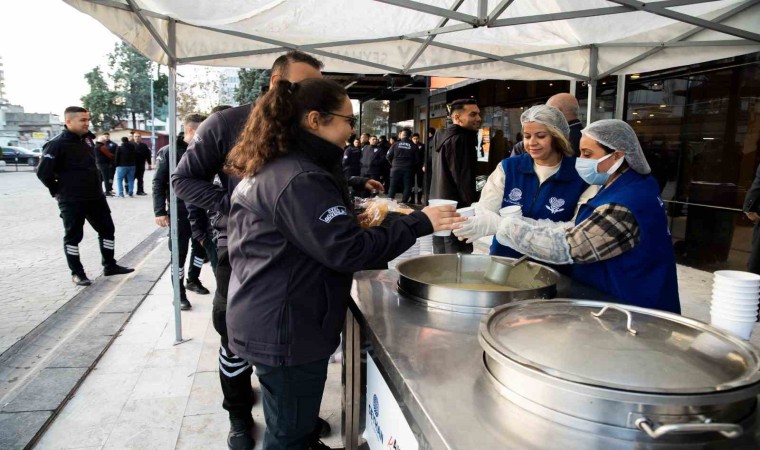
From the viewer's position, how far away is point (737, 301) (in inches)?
49.5

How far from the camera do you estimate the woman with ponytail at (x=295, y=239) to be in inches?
55.4

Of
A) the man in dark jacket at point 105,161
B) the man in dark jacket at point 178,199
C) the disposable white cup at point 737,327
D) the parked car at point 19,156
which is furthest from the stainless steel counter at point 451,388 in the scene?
the parked car at point 19,156

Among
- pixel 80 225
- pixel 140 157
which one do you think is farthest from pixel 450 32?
pixel 140 157

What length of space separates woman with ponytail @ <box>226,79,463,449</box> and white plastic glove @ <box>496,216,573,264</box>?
300 mm

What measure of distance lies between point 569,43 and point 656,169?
9.21ft

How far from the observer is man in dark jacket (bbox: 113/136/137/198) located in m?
13.6

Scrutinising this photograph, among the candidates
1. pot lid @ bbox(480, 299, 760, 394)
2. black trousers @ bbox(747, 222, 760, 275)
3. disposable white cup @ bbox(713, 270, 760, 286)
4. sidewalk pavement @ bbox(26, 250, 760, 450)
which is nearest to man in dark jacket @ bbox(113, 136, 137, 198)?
sidewalk pavement @ bbox(26, 250, 760, 450)

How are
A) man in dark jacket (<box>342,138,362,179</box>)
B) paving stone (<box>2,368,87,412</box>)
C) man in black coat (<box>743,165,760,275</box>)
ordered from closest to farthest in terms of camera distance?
paving stone (<box>2,368,87,412</box>) < man in black coat (<box>743,165,760,275</box>) < man in dark jacket (<box>342,138,362,179</box>)

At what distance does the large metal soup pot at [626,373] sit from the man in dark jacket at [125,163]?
574 inches

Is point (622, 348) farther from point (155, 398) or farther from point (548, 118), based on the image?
point (155, 398)

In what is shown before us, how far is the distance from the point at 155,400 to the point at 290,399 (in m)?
1.78

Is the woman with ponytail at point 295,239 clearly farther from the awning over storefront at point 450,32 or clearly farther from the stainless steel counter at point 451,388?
the awning over storefront at point 450,32

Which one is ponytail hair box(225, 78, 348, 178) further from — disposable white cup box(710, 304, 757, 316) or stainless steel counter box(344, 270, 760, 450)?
disposable white cup box(710, 304, 757, 316)

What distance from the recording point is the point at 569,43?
4.50 meters
